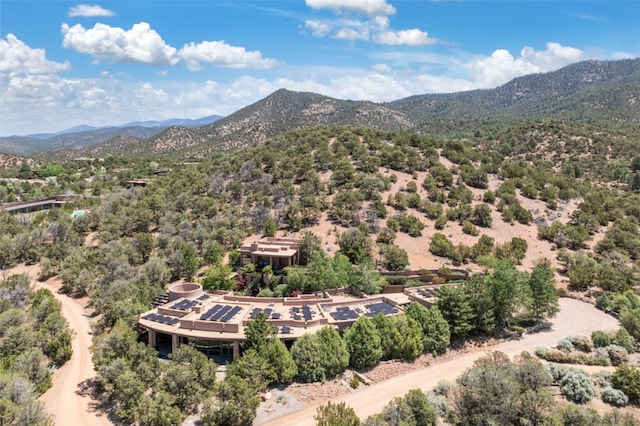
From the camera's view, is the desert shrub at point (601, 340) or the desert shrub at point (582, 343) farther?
the desert shrub at point (601, 340)

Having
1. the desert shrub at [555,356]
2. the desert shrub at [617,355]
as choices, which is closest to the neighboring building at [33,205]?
the desert shrub at [555,356]

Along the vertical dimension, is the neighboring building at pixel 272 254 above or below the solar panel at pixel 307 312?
above

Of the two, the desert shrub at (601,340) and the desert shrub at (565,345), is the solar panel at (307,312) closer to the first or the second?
the desert shrub at (565,345)

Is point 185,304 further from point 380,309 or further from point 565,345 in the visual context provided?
point 565,345

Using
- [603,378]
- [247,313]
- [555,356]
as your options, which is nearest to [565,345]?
[555,356]

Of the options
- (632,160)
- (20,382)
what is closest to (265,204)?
(20,382)

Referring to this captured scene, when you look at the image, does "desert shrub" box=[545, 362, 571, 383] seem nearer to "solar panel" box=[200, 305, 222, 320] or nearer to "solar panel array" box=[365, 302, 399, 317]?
"solar panel array" box=[365, 302, 399, 317]

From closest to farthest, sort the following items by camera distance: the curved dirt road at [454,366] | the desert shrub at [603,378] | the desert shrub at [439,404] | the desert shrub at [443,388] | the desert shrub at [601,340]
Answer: the desert shrub at [439,404]
the curved dirt road at [454,366]
the desert shrub at [443,388]
the desert shrub at [603,378]
the desert shrub at [601,340]

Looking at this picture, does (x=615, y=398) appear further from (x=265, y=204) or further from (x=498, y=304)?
(x=265, y=204)
